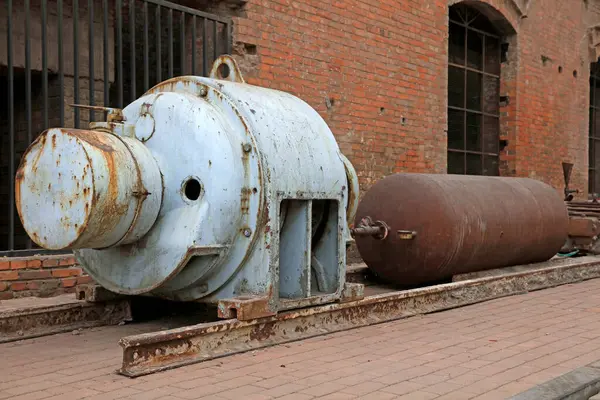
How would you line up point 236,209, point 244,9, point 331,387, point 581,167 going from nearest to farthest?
point 331,387
point 236,209
point 244,9
point 581,167

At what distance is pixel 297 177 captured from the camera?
424 centimetres

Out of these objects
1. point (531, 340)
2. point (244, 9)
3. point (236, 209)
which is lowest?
point (531, 340)

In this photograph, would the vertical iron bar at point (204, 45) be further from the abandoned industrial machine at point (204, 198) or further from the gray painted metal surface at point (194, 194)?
the gray painted metal surface at point (194, 194)

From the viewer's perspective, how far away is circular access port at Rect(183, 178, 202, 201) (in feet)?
13.4

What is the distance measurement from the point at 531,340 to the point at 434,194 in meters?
1.91

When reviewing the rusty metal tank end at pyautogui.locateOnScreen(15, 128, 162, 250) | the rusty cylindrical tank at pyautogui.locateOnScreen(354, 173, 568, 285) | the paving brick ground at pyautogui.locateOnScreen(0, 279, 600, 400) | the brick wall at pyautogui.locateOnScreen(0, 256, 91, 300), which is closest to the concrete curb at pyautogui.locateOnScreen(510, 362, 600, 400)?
the paving brick ground at pyautogui.locateOnScreen(0, 279, 600, 400)

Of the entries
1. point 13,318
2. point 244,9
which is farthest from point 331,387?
point 244,9

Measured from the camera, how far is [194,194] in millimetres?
4133

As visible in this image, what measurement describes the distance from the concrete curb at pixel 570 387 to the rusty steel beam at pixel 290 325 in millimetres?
1413

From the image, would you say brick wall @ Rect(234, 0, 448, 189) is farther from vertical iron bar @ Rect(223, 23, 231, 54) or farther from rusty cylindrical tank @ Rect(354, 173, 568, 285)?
rusty cylindrical tank @ Rect(354, 173, 568, 285)

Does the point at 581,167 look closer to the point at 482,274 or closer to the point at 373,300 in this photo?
the point at 482,274

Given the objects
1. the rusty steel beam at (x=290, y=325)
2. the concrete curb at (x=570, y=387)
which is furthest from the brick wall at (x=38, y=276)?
the concrete curb at (x=570, y=387)

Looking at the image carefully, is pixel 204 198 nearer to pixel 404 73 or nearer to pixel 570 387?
pixel 570 387

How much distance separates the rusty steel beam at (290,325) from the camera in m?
3.45
